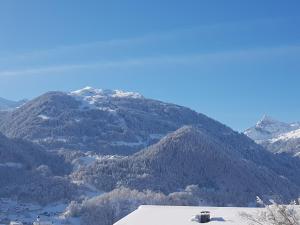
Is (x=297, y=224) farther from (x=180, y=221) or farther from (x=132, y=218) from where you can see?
(x=132, y=218)

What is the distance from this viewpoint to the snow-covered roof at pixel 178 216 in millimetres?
52938

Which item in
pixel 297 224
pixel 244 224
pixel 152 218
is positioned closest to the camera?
pixel 297 224

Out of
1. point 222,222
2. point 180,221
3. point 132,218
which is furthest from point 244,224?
point 132,218

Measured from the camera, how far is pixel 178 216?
55.4 meters

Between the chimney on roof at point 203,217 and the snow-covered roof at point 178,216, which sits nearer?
the chimney on roof at point 203,217

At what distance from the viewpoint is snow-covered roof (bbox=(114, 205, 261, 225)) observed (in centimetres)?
5294

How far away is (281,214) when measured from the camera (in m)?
31.8

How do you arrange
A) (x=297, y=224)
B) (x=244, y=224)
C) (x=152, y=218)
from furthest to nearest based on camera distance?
(x=152, y=218) < (x=244, y=224) < (x=297, y=224)

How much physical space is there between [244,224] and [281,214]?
20079mm

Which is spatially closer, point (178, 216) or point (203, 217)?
point (203, 217)

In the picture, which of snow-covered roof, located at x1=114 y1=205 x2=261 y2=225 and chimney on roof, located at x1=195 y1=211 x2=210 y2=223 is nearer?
chimney on roof, located at x1=195 y1=211 x2=210 y2=223

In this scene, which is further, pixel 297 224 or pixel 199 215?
pixel 199 215

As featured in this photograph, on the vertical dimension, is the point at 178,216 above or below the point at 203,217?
above

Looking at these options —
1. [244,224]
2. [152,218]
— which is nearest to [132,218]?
[152,218]
